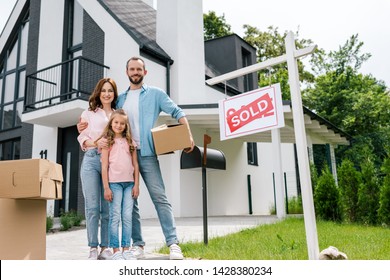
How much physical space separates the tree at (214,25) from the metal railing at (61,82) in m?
11.3

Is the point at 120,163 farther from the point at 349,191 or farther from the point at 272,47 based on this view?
the point at 272,47

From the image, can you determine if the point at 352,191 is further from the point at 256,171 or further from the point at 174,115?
the point at 256,171

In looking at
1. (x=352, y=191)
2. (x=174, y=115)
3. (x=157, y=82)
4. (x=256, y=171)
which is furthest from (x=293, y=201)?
(x=174, y=115)

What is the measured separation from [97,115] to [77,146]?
22.2ft

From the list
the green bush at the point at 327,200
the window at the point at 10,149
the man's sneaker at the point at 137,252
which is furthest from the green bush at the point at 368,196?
the window at the point at 10,149

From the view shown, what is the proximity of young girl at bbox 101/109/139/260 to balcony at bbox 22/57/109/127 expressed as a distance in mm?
5966

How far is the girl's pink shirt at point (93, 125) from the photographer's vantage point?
3119mm

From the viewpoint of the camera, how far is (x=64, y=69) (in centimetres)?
1053

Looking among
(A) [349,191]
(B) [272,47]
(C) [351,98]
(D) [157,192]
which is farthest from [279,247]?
(B) [272,47]

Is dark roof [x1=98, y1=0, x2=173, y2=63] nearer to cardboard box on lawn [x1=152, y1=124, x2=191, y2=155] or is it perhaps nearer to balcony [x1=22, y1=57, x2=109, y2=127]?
balcony [x1=22, y1=57, x2=109, y2=127]

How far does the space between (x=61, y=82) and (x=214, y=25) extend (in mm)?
11882

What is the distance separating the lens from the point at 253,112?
3016 millimetres

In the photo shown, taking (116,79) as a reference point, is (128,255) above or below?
below

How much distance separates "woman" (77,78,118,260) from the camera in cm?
303
